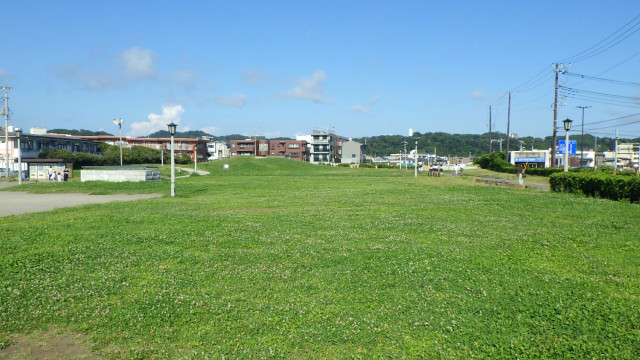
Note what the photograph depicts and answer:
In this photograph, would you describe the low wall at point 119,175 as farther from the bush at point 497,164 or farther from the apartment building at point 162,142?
the apartment building at point 162,142

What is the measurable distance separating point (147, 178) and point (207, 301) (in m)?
39.5

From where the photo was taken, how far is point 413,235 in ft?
45.8

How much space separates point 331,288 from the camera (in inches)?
345

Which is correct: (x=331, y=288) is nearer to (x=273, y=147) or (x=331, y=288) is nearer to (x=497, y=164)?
(x=497, y=164)

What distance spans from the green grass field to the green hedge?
9.24 meters

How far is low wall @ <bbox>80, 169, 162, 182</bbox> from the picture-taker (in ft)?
145

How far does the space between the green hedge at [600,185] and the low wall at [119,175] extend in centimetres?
3581

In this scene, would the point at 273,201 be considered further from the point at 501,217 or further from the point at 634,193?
the point at 634,193

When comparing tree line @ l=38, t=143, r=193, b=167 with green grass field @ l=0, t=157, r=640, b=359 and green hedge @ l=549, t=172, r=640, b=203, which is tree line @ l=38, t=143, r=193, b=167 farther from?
green hedge @ l=549, t=172, r=640, b=203

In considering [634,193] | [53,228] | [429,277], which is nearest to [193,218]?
[53,228]

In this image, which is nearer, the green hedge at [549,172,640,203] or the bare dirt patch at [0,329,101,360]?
the bare dirt patch at [0,329,101,360]

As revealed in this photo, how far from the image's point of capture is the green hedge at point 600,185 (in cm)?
2342

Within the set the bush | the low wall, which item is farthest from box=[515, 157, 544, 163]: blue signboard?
the low wall

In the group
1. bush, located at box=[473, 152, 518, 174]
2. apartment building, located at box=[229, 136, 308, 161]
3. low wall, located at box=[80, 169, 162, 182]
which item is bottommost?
low wall, located at box=[80, 169, 162, 182]
